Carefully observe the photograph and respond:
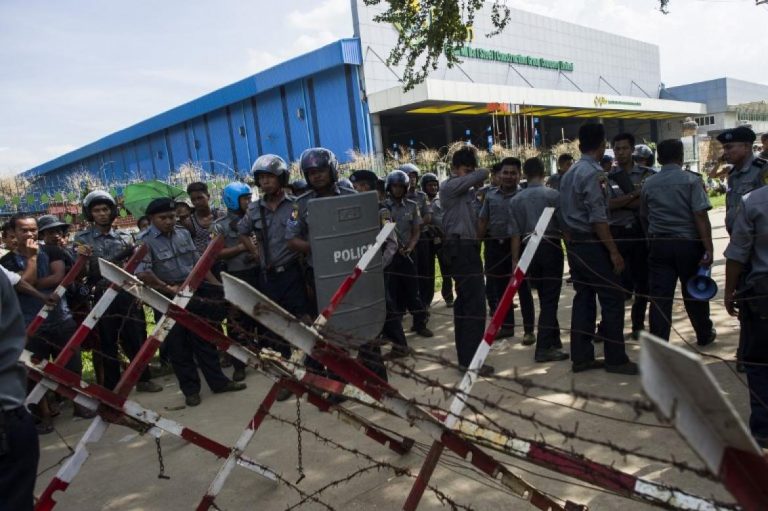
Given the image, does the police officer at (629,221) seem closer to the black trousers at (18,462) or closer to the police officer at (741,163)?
the police officer at (741,163)

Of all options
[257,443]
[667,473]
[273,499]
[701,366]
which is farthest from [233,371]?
[701,366]

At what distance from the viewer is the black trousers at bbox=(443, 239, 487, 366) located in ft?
14.9

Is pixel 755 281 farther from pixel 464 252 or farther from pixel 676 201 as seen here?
pixel 464 252

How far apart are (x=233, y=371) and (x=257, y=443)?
1944mm

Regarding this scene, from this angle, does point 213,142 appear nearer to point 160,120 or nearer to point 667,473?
point 160,120

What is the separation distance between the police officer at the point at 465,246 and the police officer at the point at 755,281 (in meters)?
1.91

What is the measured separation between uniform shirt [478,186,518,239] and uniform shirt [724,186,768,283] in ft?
9.76

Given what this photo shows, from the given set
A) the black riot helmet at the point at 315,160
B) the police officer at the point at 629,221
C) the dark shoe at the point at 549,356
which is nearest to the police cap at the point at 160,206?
the black riot helmet at the point at 315,160

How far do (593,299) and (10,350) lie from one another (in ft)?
12.8

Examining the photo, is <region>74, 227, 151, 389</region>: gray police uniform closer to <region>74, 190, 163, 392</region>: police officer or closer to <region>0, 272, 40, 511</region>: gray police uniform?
<region>74, 190, 163, 392</region>: police officer

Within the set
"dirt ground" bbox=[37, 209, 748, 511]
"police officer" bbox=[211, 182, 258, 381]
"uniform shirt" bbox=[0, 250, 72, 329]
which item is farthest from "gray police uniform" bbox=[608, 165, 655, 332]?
"uniform shirt" bbox=[0, 250, 72, 329]

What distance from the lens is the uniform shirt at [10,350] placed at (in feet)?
6.60

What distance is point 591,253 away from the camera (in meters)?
4.25

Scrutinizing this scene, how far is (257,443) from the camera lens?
12.4ft
